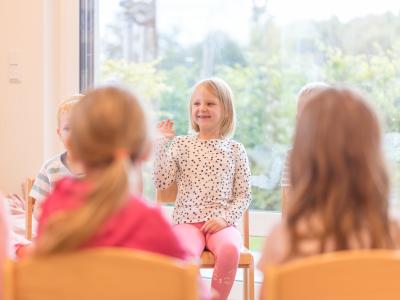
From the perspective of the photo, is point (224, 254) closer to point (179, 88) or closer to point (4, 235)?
point (4, 235)

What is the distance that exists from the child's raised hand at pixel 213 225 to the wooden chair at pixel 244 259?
94mm

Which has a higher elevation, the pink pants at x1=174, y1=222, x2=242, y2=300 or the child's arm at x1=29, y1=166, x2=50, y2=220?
the child's arm at x1=29, y1=166, x2=50, y2=220

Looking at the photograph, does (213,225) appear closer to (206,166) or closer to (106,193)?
(206,166)

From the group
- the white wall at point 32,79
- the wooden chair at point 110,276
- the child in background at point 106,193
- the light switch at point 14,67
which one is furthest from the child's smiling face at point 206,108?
the wooden chair at point 110,276

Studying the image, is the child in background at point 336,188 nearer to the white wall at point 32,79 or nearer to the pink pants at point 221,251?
the pink pants at point 221,251

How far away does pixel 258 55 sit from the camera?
3.00 meters

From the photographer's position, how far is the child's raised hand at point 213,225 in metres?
2.38

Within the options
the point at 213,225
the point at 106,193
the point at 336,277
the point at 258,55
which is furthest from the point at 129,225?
the point at 258,55

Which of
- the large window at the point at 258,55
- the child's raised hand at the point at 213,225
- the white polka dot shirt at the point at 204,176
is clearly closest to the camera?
the child's raised hand at the point at 213,225

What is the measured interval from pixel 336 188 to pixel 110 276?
1.58 feet

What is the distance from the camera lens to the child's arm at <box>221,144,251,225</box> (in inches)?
96.7

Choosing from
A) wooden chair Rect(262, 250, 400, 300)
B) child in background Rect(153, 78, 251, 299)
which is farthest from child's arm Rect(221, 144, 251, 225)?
wooden chair Rect(262, 250, 400, 300)

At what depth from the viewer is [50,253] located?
1217 mm

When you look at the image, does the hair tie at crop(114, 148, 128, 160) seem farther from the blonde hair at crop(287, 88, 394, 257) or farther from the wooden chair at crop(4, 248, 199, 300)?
the blonde hair at crop(287, 88, 394, 257)
